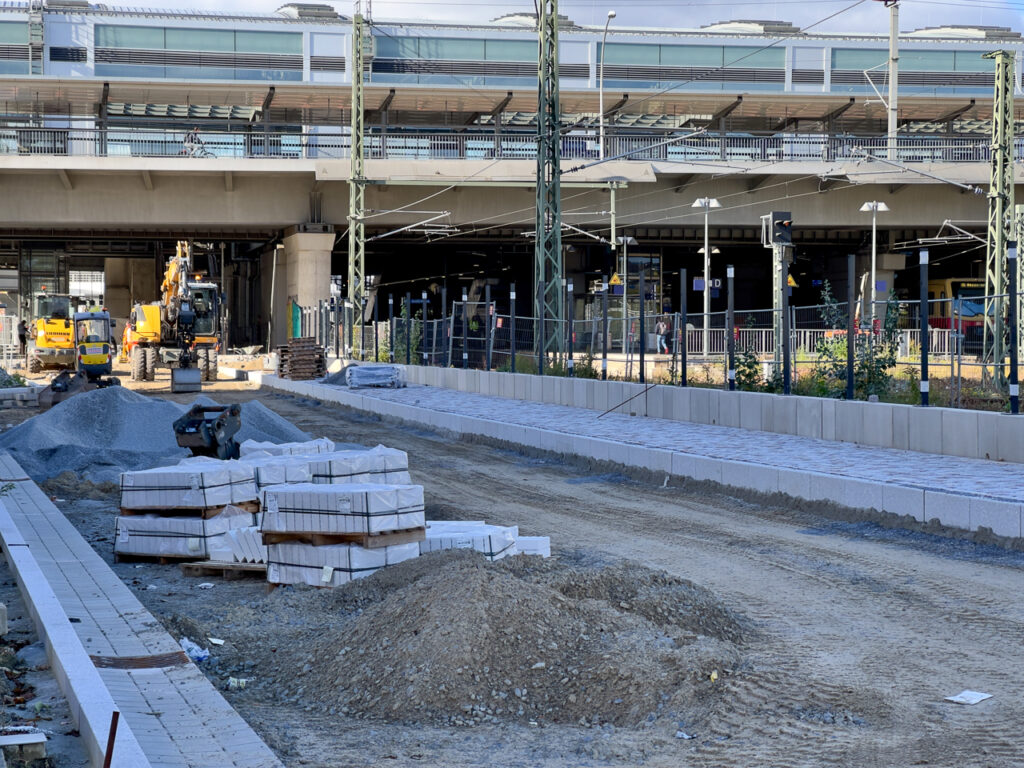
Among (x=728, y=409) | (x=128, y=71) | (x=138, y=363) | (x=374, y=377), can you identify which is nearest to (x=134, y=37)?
(x=128, y=71)

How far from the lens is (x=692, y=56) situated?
62.1m

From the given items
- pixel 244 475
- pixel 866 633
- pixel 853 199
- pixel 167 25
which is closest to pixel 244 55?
pixel 167 25

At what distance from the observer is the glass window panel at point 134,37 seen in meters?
59.5

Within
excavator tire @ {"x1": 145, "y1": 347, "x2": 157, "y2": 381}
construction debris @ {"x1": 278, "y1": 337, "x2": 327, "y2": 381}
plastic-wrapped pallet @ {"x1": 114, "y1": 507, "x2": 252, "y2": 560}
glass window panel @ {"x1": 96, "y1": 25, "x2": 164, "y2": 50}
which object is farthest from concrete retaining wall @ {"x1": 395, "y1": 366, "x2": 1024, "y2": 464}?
glass window panel @ {"x1": 96, "y1": 25, "x2": 164, "y2": 50}

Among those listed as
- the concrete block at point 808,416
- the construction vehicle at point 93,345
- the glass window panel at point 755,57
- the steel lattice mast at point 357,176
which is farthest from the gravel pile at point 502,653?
the glass window panel at point 755,57

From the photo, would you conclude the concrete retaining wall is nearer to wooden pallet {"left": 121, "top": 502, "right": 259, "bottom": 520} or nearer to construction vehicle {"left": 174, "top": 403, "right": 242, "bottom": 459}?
construction vehicle {"left": 174, "top": 403, "right": 242, "bottom": 459}

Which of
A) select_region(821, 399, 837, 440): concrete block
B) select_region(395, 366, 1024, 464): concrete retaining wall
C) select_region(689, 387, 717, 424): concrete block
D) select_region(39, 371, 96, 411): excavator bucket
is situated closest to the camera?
select_region(395, 366, 1024, 464): concrete retaining wall

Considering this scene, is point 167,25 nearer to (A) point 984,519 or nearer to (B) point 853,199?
(B) point 853,199

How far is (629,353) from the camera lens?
25.6 m

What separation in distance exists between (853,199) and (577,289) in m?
20.8

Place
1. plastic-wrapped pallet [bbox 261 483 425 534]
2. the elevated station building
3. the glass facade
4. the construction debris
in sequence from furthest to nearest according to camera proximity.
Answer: the glass facade → the elevated station building → the construction debris → plastic-wrapped pallet [bbox 261 483 425 534]

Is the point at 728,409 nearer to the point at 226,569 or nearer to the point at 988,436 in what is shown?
the point at 988,436

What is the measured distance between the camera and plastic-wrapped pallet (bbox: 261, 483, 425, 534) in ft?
29.8

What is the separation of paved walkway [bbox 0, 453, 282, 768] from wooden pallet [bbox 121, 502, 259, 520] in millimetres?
759
